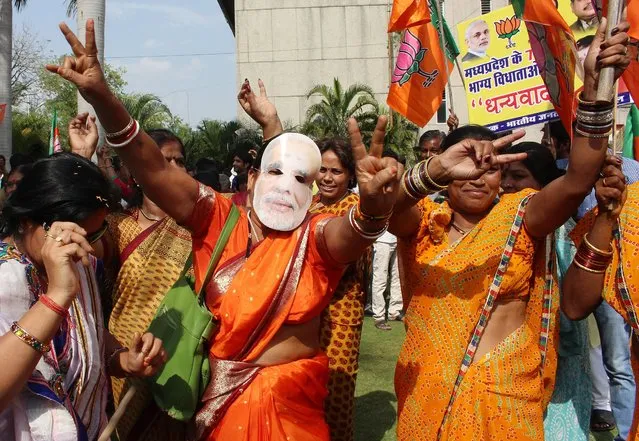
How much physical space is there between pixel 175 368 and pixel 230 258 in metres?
0.46

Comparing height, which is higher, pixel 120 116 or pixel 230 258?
pixel 120 116

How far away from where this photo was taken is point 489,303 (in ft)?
10.4

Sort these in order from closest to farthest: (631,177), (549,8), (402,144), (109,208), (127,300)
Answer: (109,208)
(549,8)
(127,300)
(631,177)
(402,144)

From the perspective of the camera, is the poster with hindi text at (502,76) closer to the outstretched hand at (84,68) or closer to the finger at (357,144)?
the finger at (357,144)

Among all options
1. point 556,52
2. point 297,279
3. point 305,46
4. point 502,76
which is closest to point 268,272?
point 297,279

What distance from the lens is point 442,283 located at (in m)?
3.29

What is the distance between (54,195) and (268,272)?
33.5 inches

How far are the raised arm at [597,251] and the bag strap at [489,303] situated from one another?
0.96 ft

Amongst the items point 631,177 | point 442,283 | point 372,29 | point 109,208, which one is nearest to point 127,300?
point 109,208

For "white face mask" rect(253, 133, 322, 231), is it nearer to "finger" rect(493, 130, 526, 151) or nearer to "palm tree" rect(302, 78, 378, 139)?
"finger" rect(493, 130, 526, 151)

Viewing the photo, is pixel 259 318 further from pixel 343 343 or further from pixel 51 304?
pixel 343 343

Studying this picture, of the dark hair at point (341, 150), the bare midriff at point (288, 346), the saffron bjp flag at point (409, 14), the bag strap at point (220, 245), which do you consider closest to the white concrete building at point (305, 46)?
the saffron bjp flag at point (409, 14)

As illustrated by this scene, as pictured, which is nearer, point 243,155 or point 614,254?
point 614,254

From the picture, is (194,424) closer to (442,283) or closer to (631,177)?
(442,283)
